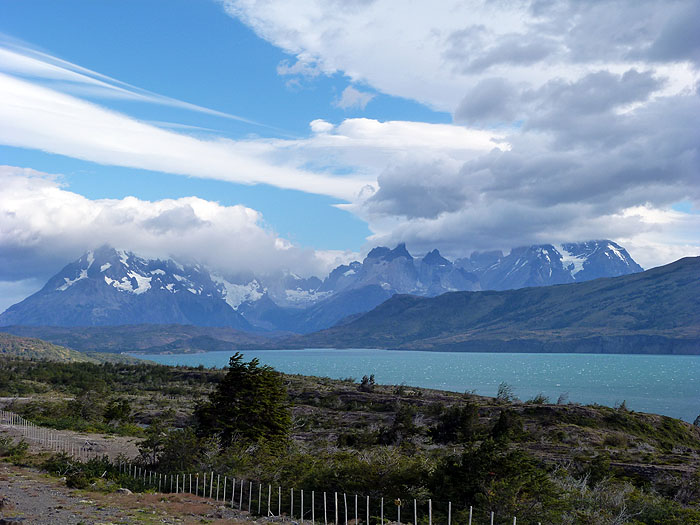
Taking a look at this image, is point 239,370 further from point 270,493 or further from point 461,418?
point 461,418

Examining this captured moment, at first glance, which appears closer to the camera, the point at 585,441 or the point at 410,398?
the point at 585,441

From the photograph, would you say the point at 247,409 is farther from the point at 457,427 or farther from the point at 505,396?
the point at 505,396

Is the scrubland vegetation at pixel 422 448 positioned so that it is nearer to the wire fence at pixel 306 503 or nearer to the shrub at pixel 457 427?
the shrub at pixel 457 427

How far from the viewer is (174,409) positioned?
243ft

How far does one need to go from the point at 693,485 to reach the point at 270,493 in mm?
22303

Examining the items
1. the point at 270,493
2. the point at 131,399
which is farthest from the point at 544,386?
the point at 270,493

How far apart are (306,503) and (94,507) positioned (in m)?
8.72

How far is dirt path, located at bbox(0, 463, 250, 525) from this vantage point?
22812mm

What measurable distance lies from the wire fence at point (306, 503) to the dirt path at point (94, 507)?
3.79 ft

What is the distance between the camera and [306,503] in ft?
86.5

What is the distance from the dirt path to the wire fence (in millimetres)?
1155

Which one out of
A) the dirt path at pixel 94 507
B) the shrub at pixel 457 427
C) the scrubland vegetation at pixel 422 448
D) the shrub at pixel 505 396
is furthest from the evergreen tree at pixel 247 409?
the shrub at pixel 505 396

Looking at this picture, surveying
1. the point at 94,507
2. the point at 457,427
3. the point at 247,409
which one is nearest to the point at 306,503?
the point at 94,507

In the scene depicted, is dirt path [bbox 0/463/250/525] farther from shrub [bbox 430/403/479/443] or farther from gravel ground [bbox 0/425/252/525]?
shrub [bbox 430/403/479/443]
